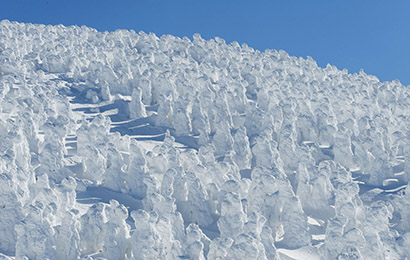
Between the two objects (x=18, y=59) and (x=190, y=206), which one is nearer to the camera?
(x=190, y=206)

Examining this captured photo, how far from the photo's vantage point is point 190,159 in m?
48.2

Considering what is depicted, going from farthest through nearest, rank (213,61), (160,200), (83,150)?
(213,61), (83,150), (160,200)

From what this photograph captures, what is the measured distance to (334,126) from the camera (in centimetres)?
6309

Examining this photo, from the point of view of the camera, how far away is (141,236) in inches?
1350

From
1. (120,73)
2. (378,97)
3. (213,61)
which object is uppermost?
(213,61)

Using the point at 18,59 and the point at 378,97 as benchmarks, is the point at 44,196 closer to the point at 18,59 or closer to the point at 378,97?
the point at 18,59

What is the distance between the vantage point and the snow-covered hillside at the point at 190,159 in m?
35.3

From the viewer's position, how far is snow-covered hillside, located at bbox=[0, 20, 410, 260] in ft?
116

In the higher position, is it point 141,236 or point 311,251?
point 311,251

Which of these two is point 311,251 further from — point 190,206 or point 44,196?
point 44,196

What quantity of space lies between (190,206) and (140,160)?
4.66 meters

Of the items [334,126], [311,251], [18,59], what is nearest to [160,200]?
[311,251]

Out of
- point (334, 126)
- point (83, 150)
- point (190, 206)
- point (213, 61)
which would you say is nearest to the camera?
point (190, 206)

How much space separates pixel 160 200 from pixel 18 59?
133ft
